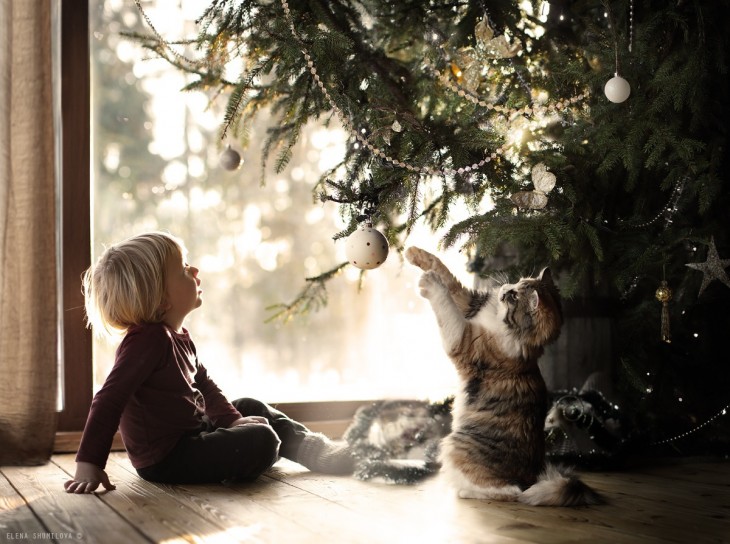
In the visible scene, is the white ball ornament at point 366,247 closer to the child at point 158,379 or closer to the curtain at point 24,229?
the child at point 158,379

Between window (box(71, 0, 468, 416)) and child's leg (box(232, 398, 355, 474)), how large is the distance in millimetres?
445

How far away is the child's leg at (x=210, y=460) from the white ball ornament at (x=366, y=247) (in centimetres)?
51

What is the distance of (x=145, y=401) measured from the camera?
174 centimetres

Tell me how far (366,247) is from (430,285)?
174 mm

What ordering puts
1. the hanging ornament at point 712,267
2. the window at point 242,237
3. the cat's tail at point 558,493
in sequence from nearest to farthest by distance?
1. the cat's tail at point 558,493
2. the hanging ornament at point 712,267
3. the window at point 242,237

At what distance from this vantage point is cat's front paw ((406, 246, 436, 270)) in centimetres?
175

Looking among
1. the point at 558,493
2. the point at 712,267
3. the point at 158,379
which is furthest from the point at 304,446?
the point at 712,267

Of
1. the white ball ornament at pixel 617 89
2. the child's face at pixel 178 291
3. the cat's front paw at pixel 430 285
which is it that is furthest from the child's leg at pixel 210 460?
the white ball ornament at pixel 617 89

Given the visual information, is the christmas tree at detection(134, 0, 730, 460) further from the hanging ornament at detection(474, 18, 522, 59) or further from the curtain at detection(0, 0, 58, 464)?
the curtain at detection(0, 0, 58, 464)

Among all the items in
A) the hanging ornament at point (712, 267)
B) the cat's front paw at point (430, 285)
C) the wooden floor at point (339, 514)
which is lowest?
the wooden floor at point (339, 514)

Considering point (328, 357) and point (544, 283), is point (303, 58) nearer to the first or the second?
point (544, 283)

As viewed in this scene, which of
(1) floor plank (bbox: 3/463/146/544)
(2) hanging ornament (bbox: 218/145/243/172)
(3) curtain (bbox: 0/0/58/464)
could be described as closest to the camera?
(1) floor plank (bbox: 3/463/146/544)

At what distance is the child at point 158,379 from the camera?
1.73m

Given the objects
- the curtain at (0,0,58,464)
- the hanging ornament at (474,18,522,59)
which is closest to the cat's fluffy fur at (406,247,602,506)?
the hanging ornament at (474,18,522,59)
